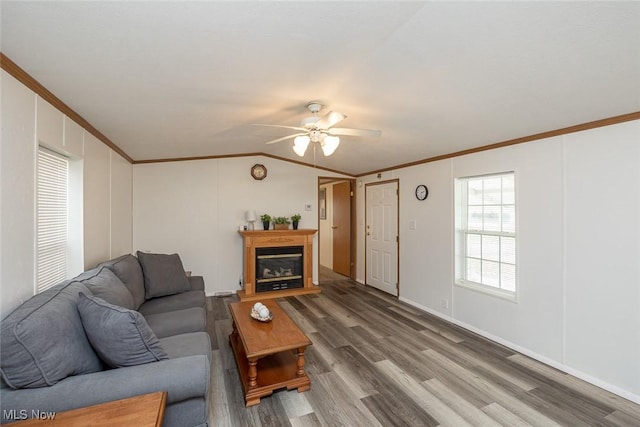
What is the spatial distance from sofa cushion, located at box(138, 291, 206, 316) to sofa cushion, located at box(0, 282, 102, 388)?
48.3 inches

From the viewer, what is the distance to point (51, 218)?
222cm

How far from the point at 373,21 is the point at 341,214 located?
16.1ft

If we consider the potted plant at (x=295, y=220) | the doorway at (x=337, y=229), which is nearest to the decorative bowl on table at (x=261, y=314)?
the potted plant at (x=295, y=220)

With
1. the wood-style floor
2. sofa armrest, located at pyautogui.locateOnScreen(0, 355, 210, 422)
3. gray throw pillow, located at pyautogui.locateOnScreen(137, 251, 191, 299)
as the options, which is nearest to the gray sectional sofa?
sofa armrest, located at pyautogui.locateOnScreen(0, 355, 210, 422)

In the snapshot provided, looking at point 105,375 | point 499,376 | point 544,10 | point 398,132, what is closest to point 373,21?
point 544,10

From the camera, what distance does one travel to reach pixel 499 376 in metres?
2.47

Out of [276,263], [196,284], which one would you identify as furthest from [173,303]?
[276,263]

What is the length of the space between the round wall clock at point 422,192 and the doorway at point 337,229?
6.13 ft

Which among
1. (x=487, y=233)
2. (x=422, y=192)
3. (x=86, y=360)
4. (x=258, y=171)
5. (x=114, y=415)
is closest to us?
(x=114, y=415)

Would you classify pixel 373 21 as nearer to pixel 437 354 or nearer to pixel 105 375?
pixel 105 375

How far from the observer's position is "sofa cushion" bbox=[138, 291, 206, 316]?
2789 millimetres

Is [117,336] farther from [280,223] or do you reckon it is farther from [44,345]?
[280,223]

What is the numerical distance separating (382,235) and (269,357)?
309 centimetres

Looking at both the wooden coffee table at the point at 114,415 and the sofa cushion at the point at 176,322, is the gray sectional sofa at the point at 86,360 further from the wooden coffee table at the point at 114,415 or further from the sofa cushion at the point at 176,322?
the sofa cushion at the point at 176,322
